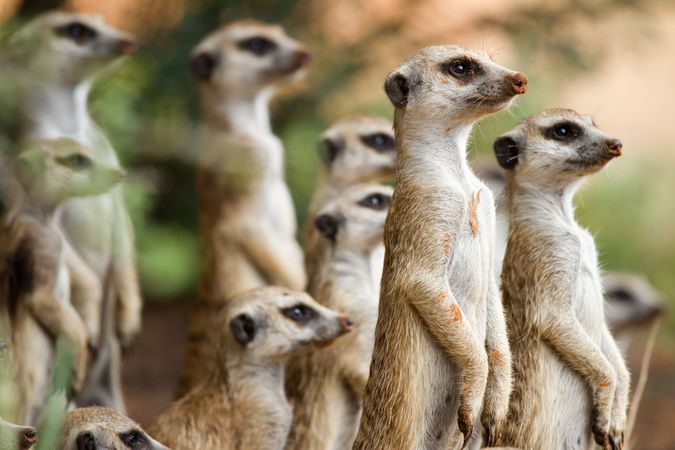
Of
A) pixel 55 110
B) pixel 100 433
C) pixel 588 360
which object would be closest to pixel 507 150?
pixel 588 360

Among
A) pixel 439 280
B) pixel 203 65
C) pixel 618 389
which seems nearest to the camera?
pixel 439 280

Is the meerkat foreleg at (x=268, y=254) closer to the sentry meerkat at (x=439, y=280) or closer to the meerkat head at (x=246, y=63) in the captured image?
the meerkat head at (x=246, y=63)

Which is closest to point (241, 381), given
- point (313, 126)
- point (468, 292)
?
point (468, 292)

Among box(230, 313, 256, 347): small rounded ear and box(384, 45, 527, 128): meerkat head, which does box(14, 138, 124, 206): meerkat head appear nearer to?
box(230, 313, 256, 347): small rounded ear

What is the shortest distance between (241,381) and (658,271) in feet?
22.9

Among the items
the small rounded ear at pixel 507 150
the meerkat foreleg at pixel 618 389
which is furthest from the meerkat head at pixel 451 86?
the meerkat foreleg at pixel 618 389

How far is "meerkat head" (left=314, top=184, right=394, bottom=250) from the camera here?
4836mm

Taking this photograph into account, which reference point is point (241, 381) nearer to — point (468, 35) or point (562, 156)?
point (562, 156)

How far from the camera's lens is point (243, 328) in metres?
4.45

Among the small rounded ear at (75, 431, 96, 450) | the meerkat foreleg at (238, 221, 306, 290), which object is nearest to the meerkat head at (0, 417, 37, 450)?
the small rounded ear at (75, 431, 96, 450)

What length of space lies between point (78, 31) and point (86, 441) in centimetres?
268

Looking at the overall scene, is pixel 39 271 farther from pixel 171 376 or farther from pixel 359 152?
pixel 171 376

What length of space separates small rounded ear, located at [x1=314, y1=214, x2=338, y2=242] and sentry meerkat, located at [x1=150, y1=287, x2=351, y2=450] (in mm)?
374

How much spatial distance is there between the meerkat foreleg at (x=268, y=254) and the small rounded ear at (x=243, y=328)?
5.67 ft
